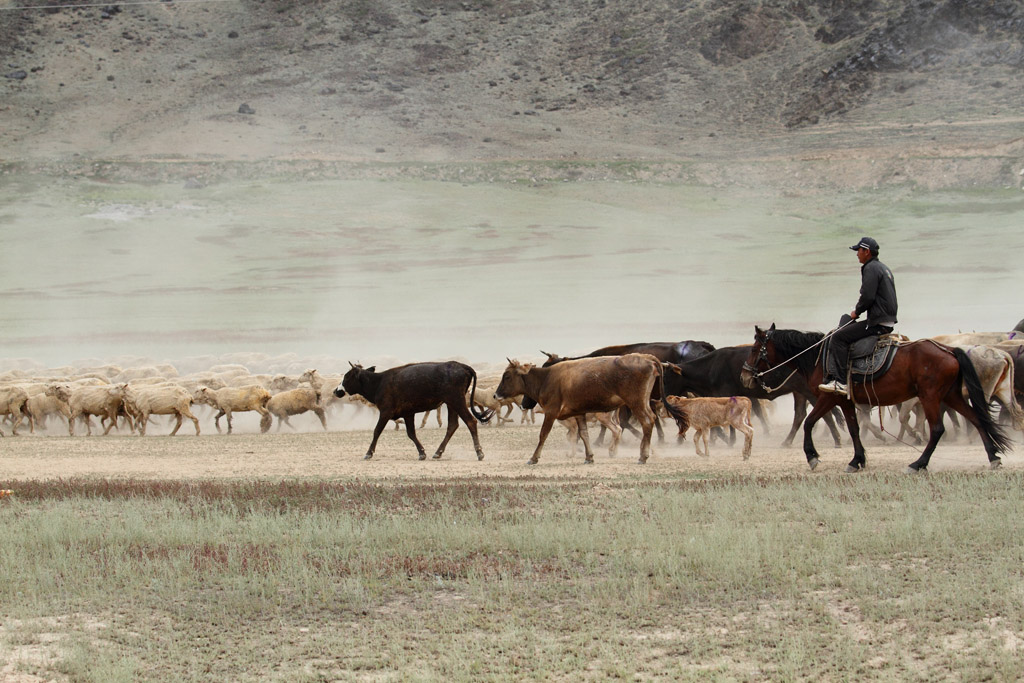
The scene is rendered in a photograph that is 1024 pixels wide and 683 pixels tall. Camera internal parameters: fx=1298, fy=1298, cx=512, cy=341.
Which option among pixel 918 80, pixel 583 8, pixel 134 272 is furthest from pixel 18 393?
pixel 583 8

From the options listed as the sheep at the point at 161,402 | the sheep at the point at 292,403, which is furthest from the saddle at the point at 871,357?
the sheep at the point at 161,402

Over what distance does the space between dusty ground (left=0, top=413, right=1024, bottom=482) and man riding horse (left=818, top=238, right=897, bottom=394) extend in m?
1.25

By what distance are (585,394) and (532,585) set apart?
8117mm

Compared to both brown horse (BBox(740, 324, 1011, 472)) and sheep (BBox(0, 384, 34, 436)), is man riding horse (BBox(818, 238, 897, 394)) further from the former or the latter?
sheep (BBox(0, 384, 34, 436))

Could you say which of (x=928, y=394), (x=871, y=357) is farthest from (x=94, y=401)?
(x=928, y=394)

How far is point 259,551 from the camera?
11.8 metres

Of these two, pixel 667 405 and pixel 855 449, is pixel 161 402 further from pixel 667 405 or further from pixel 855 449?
pixel 855 449

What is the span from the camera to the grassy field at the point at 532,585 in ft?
29.1

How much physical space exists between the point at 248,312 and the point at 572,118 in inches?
2278

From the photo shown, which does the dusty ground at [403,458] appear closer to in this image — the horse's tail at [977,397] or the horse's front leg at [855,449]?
the horse's front leg at [855,449]

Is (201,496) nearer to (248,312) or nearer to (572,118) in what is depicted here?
(248,312)

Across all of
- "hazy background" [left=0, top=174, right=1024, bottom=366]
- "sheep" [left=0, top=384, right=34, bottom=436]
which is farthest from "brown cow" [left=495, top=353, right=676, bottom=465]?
"hazy background" [left=0, top=174, right=1024, bottom=366]

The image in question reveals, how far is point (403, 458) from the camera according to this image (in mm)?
20328

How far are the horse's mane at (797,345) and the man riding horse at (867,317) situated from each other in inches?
32.1
